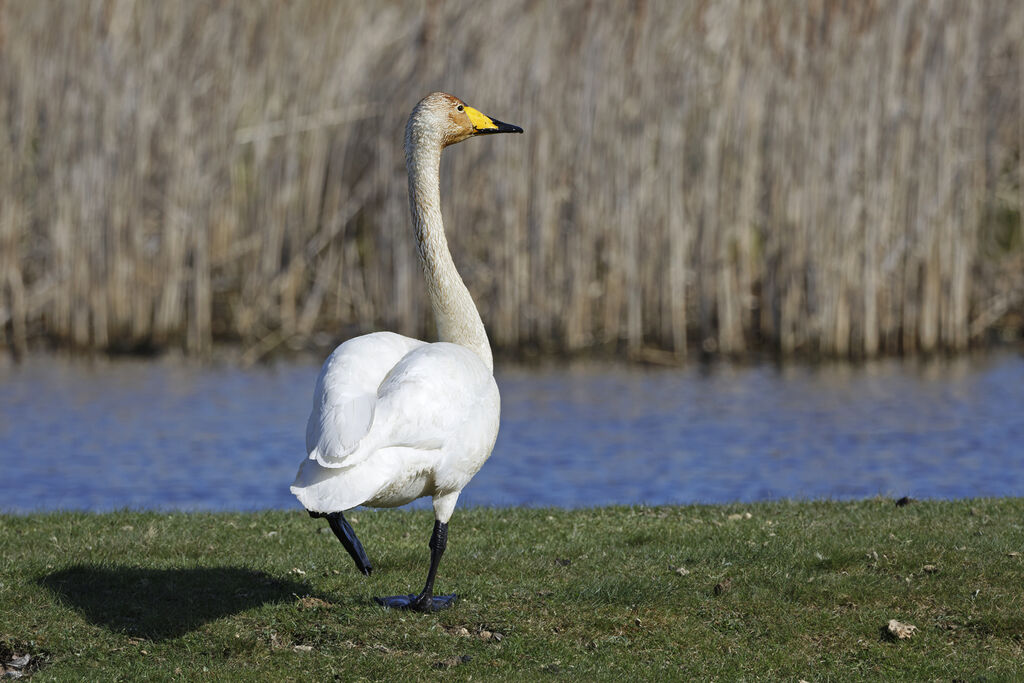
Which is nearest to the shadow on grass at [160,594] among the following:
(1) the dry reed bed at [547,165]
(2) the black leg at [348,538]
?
(2) the black leg at [348,538]

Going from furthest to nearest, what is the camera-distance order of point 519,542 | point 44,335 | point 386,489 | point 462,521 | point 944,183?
point 44,335, point 944,183, point 462,521, point 519,542, point 386,489

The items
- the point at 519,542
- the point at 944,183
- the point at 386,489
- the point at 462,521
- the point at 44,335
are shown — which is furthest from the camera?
the point at 44,335

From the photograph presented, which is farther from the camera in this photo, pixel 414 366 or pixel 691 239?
pixel 691 239

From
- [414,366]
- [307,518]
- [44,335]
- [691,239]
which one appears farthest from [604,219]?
[414,366]

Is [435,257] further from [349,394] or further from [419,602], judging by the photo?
[419,602]

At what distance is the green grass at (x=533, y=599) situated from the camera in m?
6.81

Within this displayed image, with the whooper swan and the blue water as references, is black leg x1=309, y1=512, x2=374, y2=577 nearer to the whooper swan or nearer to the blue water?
the whooper swan

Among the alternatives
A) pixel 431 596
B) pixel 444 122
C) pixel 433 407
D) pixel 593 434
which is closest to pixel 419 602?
pixel 431 596

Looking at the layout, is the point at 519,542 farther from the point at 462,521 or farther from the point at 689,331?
the point at 689,331

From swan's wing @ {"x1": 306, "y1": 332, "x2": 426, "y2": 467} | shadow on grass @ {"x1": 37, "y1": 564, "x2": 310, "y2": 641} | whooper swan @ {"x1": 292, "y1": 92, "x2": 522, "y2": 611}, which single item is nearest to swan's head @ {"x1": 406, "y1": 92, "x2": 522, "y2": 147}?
whooper swan @ {"x1": 292, "y1": 92, "x2": 522, "y2": 611}

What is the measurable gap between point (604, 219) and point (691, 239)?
143 centimetres

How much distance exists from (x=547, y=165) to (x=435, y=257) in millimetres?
11470

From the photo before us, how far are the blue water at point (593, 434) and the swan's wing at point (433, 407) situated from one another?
195 inches

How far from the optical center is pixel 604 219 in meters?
19.5
